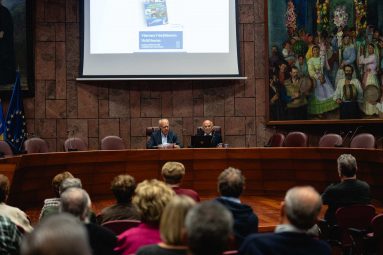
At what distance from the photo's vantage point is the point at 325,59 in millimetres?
10070

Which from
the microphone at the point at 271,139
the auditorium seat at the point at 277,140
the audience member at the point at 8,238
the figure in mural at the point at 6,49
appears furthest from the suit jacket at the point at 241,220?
the figure in mural at the point at 6,49

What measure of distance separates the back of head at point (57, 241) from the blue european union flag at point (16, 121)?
780cm

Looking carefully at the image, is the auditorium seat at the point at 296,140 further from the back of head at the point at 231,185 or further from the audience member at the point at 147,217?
the audience member at the point at 147,217

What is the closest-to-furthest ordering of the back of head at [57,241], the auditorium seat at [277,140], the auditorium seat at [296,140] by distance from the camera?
1. the back of head at [57,241]
2. the auditorium seat at [296,140]
3. the auditorium seat at [277,140]

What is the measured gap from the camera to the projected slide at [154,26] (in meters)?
9.83

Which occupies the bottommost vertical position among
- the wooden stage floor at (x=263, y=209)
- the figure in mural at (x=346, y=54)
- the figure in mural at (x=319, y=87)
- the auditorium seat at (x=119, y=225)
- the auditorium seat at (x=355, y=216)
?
the wooden stage floor at (x=263, y=209)

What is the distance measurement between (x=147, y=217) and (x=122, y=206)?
0.98m

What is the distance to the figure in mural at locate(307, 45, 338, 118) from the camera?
33.1ft

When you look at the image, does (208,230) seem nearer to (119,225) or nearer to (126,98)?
(119,225)

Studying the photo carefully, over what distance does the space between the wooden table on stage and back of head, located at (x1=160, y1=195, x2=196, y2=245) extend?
17.0ft

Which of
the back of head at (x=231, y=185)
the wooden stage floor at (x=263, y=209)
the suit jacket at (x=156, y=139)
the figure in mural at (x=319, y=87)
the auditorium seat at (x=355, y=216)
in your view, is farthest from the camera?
the figure in mural at (x=319, y=87)

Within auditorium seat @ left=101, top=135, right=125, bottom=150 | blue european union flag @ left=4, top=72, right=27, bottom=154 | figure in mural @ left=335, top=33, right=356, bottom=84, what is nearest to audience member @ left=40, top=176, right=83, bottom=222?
auditorium seat @ left=101, top=135, right=125, bottom=150

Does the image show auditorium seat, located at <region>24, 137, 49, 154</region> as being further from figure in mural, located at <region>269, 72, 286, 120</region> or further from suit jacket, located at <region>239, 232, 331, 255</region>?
suit jacket, located at <region>239, 232, 331, 255</region>

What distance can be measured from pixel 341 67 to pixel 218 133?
2.76 m
